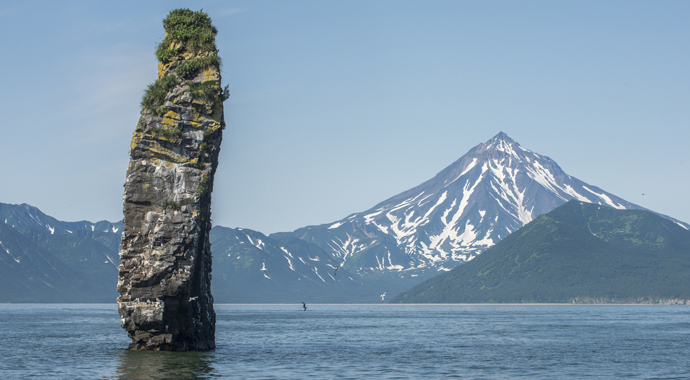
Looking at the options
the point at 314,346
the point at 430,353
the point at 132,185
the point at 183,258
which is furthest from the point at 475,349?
the point at 132,185

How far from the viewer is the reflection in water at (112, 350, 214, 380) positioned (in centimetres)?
4853

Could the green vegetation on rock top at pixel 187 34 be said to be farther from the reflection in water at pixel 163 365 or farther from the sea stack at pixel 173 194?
the reflection in water at pixel 163 365

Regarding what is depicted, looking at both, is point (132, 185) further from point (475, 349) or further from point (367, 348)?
A: point (475, 349)

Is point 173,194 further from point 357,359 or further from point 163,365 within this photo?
point 357,359

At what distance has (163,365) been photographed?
52.7m

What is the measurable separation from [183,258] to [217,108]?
41.7 ft

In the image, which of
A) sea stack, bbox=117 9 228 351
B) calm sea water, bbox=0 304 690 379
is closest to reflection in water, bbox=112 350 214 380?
calm sea water, bbox=0 304 690 379

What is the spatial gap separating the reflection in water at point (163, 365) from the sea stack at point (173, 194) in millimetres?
1479

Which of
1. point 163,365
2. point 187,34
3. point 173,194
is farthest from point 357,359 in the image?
point 187,34

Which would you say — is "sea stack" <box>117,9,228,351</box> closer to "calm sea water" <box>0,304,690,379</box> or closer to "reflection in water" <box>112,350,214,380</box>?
"reflection in water" <box>112,350,214,380</box>

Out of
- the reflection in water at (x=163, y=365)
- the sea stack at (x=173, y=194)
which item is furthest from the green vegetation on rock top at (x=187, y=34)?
the reflection in water at (x=163, y=365)

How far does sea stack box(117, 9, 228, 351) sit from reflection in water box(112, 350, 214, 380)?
1479mm

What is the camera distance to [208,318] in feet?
212

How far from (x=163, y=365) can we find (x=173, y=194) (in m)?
13.4
